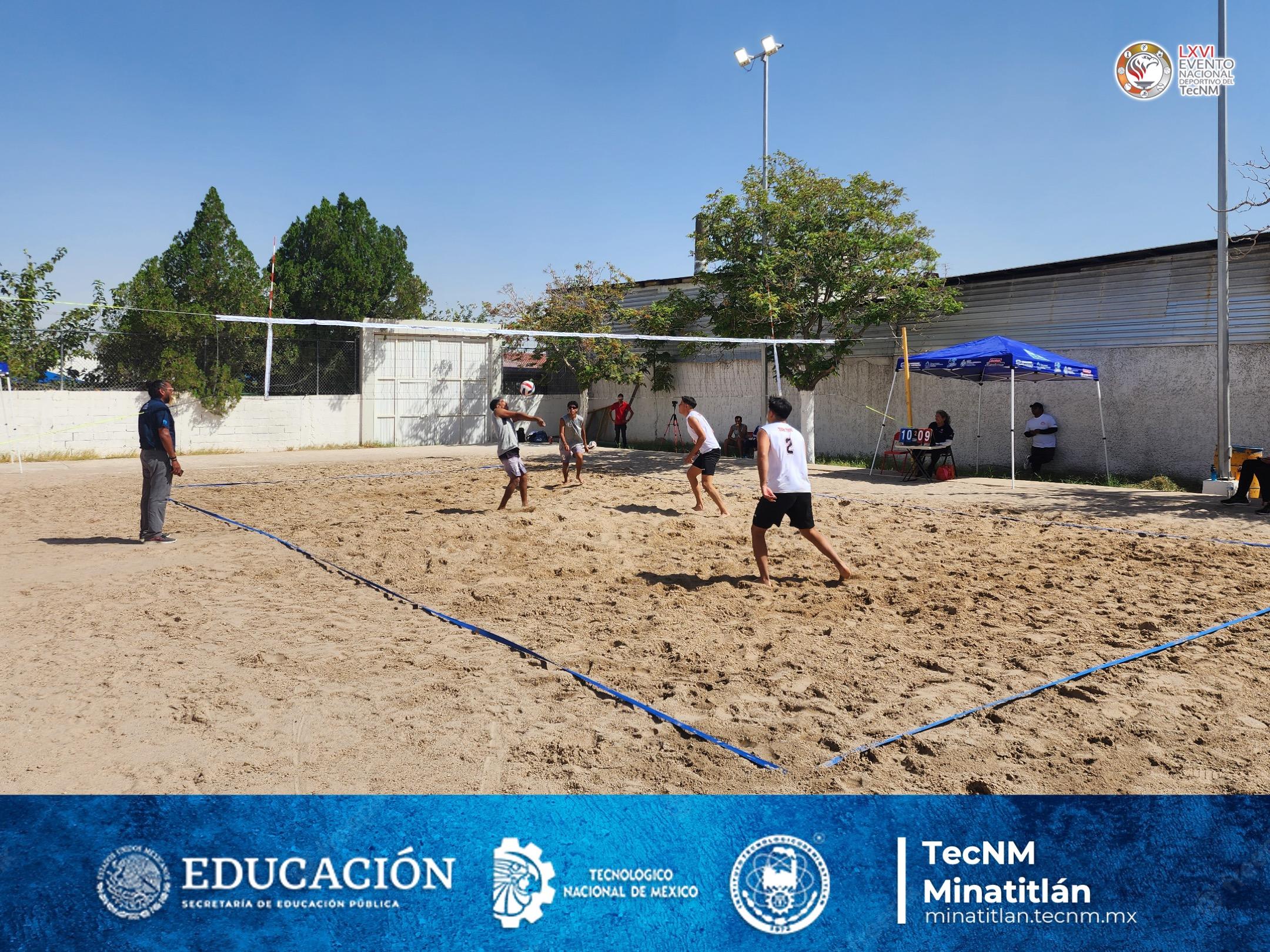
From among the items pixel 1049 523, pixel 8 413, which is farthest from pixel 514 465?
pixel 8 413

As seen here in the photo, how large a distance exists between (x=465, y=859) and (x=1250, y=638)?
4756 mm

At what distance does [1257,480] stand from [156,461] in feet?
41.2

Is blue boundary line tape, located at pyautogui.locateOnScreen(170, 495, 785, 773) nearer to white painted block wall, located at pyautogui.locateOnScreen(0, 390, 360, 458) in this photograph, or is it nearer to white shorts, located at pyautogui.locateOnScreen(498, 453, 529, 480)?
white shorts, located at pyautogui.locateOnScreen(498, 453, 529, 480)

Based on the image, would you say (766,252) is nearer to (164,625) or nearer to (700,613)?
(700,613)

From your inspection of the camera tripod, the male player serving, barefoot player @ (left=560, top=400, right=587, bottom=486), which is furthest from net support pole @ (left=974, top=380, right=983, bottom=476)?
the male player serving

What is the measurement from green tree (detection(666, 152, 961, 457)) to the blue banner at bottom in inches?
503

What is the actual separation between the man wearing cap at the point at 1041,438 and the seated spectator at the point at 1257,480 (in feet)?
11.4

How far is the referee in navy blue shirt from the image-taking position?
8.30m

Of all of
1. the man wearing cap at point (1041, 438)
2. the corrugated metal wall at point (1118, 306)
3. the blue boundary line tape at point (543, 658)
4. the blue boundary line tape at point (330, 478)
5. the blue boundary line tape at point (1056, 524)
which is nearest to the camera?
the blue boundary line tape at point (543, 658)

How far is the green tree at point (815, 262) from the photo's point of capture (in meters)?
15.3

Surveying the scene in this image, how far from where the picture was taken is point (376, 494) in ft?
38.9

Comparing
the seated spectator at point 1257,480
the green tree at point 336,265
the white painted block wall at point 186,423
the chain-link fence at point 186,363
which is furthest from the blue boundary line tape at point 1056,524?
the green tree at point 336,265

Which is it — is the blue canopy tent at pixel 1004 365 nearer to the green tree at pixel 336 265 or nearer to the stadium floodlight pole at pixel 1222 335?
the stadium floodlight pole at pixel 1222 335

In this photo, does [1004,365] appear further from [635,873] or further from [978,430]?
[635,873]
